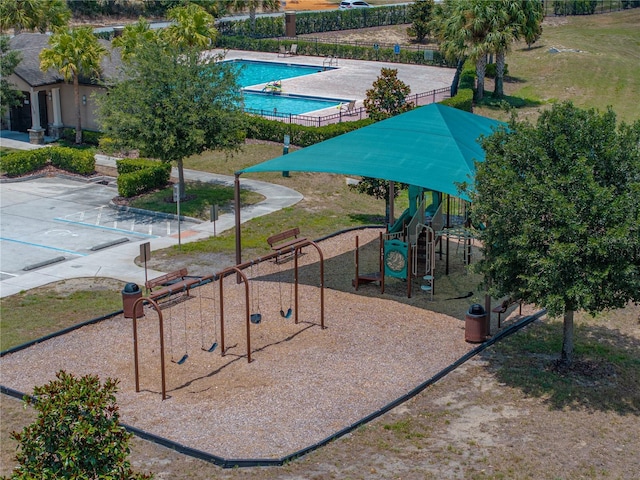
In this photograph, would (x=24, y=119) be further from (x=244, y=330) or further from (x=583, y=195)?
(x=583, y=195)

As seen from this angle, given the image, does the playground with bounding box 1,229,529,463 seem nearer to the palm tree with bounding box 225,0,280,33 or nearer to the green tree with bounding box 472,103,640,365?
the green tree with bounding box 472,103,640,365

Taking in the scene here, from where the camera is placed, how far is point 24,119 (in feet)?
154

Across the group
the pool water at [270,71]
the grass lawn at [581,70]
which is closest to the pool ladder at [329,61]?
the pool water at [270,71]

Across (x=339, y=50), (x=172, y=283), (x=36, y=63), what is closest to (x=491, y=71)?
(x=339, y=50)

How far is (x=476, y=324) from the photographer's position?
21719mm

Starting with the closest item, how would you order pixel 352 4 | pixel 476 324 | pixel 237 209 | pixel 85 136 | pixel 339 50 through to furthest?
pixel 476 324
pixel 237 209
pixel 85 136
pixel 339 50
pixel 352 4

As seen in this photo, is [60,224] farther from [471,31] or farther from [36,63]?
[471,31]

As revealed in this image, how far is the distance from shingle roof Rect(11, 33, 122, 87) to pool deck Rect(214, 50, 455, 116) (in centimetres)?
1128

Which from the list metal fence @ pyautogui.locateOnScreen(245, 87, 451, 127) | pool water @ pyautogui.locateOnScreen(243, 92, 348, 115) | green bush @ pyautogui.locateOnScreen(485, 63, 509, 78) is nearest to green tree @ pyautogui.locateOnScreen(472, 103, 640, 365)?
metal fence @ pyautogui.locateOnScreen(245, 87, 451, 127)

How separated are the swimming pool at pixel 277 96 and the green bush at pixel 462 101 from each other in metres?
7.29

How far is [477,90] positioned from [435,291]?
31492mm

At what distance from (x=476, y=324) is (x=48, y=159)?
991 inches

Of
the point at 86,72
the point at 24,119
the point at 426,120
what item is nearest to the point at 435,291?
the point at 426,120

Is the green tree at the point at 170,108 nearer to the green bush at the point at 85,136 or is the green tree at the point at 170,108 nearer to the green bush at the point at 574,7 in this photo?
the green bush at the point at 85,136
